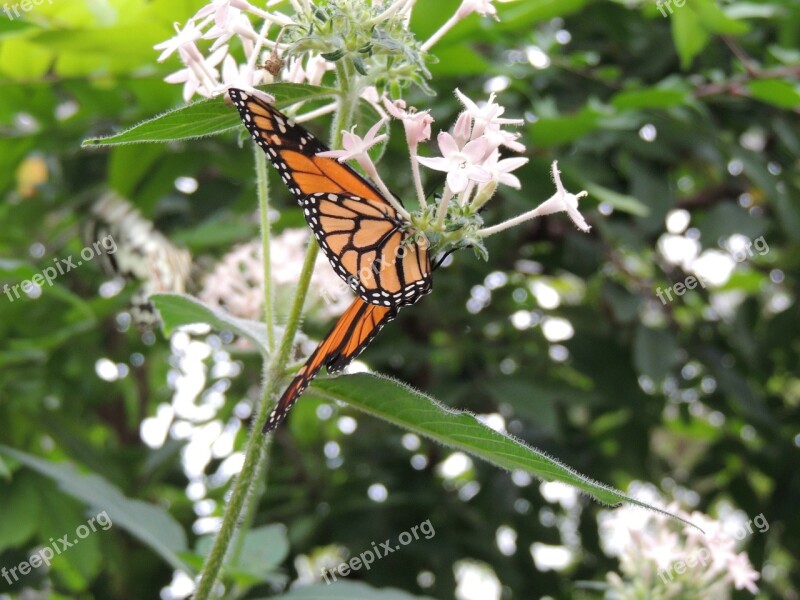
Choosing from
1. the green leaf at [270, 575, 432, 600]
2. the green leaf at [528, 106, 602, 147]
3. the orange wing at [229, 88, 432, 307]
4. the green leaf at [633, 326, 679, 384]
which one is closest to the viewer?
the orange wing at [229, 88, 432, 307]

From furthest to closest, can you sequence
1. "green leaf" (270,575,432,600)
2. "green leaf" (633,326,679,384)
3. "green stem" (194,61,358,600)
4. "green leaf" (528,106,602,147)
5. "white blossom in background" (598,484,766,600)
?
"green leaf" (633,326,679,384), "green leaf" (528,106,602,147), "white blossom in background" (598,484,766,600), "green leaf" (270,575,432,600), "green stem" (194,61,358,600)

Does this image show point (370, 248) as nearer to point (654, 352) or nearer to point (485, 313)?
point (654, 352)

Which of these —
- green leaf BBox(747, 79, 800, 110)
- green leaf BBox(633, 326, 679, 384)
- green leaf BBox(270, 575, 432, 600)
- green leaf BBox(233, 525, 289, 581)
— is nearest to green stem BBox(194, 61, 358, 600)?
green leaf BBox(270, 575, 432, 600)

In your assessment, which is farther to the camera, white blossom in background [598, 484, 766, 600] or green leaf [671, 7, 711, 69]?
green leaf [671, 7, 711, 69]

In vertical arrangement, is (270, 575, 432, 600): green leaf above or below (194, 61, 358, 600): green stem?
below

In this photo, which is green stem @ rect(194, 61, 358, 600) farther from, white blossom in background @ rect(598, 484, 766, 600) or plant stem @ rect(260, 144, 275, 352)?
white blossom in background @ rect(598, 484, 766, 600)

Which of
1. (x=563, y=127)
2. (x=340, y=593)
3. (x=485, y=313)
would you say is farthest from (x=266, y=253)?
(x=485, y=313)

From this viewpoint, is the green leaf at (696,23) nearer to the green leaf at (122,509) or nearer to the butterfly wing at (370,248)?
the butterfly wing at (370,248)
